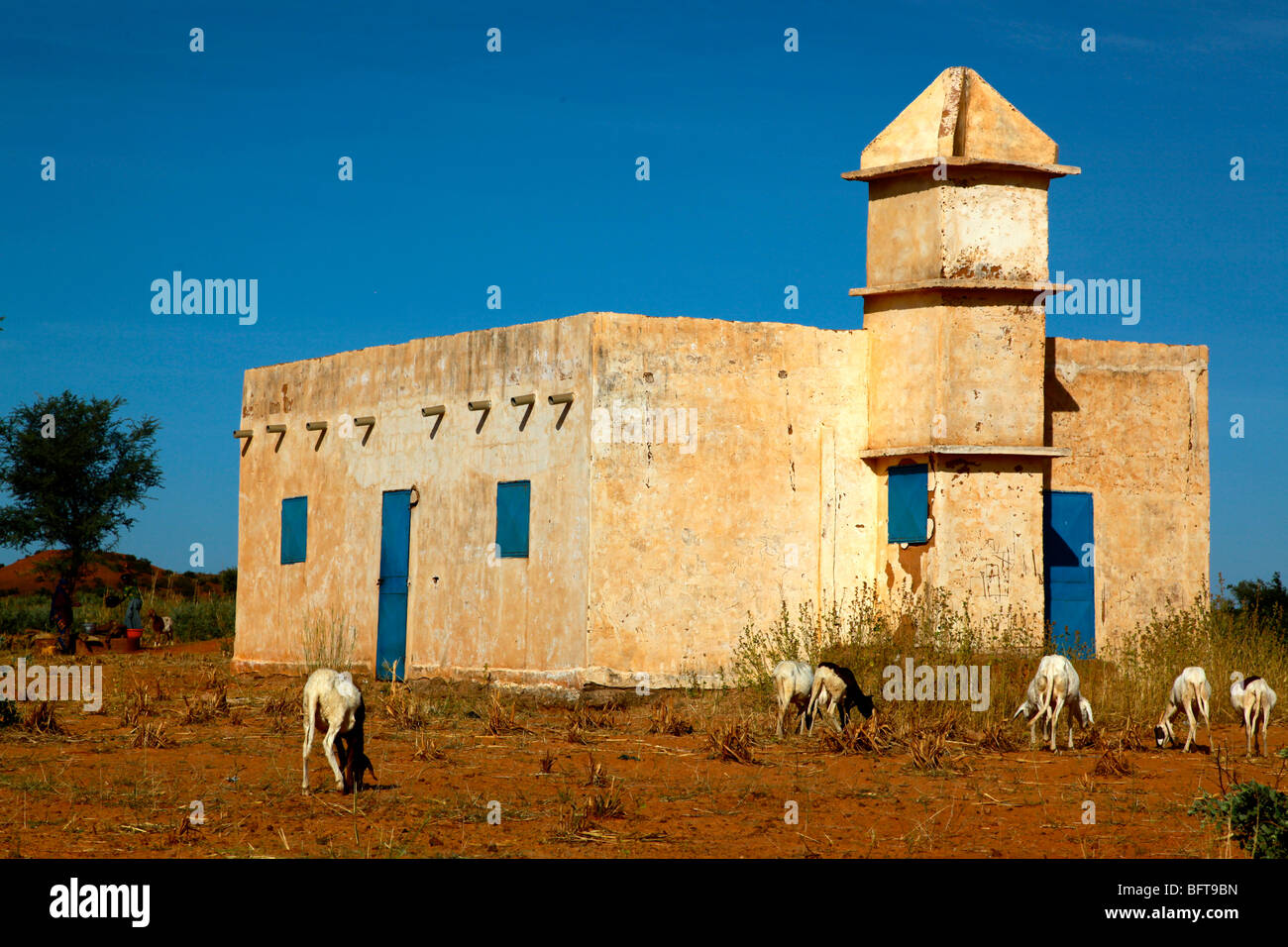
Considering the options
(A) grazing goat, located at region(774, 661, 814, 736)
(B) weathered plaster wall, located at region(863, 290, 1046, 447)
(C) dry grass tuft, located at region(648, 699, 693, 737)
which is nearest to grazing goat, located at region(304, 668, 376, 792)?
(C) dry grass tuft, located at region(648, 699, 693, 737)

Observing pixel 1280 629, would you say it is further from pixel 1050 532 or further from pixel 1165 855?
pixel 1165 855

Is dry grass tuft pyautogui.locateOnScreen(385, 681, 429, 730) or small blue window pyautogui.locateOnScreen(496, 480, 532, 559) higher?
small blue window pyautogui.locateOnScreen(496, 480, 532, 559)

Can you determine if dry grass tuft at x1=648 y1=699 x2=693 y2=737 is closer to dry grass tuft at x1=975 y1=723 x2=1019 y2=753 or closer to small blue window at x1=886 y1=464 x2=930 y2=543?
dry grass tuft at x1=975 y1=723 x2=1019 y2=753

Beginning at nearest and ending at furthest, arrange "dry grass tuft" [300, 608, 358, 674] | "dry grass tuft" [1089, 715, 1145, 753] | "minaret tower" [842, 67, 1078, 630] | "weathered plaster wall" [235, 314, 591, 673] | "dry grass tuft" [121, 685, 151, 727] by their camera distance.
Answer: "dry grass tuft" [1089, 715, 1145, 753] < "dry grass tuft" [121, 685, 151, 727] < "minaret tower" [842, 67, 1078, 630] < "weathered plaster wall" [235, 314, 591, 673] < "dry grass tuft" [300, 608, 358, 674]

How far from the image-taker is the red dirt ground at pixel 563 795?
Result: 8445 millimetres

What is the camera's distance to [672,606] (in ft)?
52.7

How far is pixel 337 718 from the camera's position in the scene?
380 inches

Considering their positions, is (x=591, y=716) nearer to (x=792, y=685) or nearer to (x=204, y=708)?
(x=792, y=685)

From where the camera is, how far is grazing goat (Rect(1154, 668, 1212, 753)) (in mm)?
12984

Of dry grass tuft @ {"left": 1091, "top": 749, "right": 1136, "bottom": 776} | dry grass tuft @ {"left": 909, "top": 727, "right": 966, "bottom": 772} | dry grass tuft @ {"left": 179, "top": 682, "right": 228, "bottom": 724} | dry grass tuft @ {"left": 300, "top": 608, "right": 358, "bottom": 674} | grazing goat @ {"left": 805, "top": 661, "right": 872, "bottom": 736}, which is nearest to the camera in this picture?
dry grass tuft @ {"left": 1091, "top": 749, "right": 1136, "bottom": 776}

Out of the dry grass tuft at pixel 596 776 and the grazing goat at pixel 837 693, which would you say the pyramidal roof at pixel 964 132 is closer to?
the grazing goat at pixel 837 693

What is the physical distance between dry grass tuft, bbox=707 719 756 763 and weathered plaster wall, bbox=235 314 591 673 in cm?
361

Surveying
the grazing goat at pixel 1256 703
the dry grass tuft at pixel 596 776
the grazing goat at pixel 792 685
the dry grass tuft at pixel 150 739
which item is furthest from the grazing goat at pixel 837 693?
the dry grass tuft at pixel 150 739

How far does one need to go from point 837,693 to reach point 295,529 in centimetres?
1020
